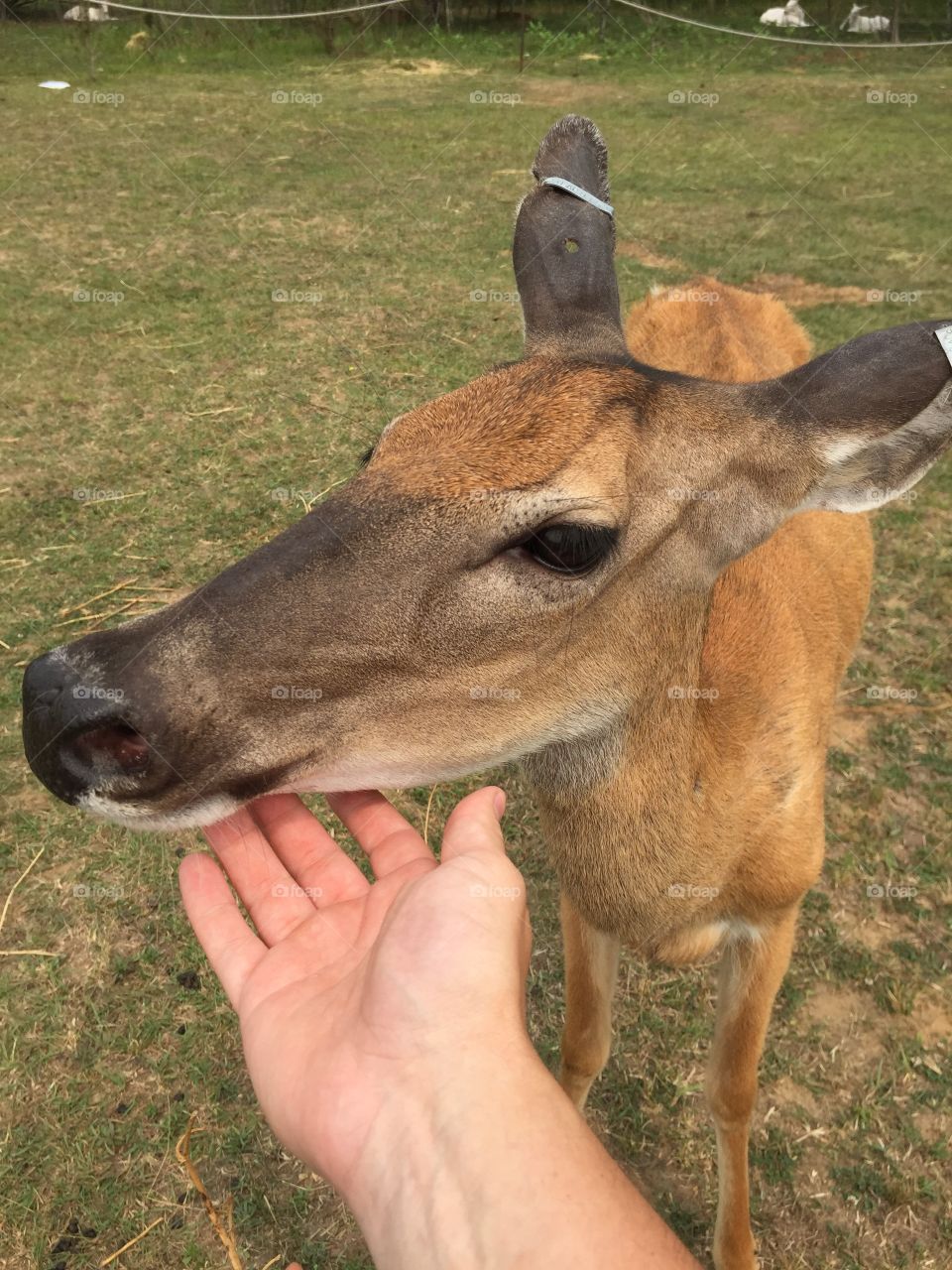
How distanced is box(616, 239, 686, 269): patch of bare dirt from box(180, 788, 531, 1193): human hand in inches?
358

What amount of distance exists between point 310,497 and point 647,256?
607 centimetres

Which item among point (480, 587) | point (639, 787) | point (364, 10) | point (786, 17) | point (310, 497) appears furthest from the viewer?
point (786, 17)

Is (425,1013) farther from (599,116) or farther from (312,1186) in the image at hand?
(599,116)

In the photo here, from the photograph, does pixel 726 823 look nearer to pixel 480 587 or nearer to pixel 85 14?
pixel 480 587

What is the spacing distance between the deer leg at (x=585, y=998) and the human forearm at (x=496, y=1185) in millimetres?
1292

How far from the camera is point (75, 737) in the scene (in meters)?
2.07

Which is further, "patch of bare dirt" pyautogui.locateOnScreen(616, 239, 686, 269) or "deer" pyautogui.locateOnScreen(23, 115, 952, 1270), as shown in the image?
"patch of bare dirt" pyautogui.locateOnScreen(616, 239, 686, 269)

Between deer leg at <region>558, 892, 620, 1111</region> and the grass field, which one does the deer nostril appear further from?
the grass field

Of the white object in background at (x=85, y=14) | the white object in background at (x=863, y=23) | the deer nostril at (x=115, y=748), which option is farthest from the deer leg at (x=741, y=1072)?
the white object in background at (x=863, y=23)

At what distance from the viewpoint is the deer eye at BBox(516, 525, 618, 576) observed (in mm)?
2301

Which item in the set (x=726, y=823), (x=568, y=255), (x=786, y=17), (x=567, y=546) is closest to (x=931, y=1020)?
(x=726, y=823)

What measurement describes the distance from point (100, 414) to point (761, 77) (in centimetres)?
1788

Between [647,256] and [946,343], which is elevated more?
[946,343]

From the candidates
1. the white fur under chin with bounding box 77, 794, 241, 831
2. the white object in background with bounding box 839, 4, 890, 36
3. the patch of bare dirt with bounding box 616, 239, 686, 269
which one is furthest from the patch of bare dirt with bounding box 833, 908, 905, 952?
the white object in background with bounding box 839, 4, 890, 36
